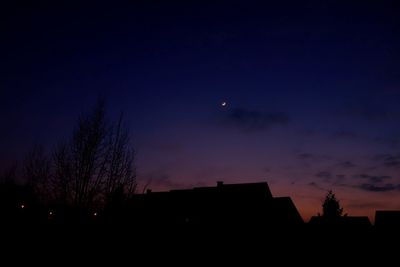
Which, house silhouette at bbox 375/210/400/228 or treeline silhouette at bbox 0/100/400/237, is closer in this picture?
treeline silhouette at bbox 0/100/400/237

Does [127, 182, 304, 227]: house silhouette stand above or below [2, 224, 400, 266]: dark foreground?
above

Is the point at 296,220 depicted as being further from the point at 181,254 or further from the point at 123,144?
the point at 123,144

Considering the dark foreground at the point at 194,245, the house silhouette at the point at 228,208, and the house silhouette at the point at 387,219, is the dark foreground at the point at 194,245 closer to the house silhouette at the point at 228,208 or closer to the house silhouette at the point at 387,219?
the house silhouette at the point at 387,219

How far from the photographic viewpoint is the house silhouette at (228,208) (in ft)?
103

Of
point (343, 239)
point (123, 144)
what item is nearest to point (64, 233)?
point (123, 144)

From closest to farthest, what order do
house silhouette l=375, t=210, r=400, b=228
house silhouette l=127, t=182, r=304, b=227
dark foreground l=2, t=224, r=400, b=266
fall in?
1. dark foreground l=2, t=224, r=400, b=266
2. house silhouette l=127, t=182, r=304, b=227
3. house silhouette l=375, t=210, r=400, b=228

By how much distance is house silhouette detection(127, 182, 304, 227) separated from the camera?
3128 cm

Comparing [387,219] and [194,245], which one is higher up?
[387,219]

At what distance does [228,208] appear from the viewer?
108 feet

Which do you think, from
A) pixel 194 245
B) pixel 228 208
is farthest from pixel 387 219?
pixel 194 245

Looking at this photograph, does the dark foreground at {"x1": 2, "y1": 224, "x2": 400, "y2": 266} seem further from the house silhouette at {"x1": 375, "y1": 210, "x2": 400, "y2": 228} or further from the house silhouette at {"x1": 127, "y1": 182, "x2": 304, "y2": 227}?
the house silhouette at {"x1": 127, "y1": 182, "x2": 304, "y2": 227}

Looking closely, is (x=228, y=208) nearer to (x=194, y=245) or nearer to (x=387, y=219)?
(x=194, y=245)

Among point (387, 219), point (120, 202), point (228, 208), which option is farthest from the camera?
point (387, 219)

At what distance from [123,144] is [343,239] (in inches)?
1202
